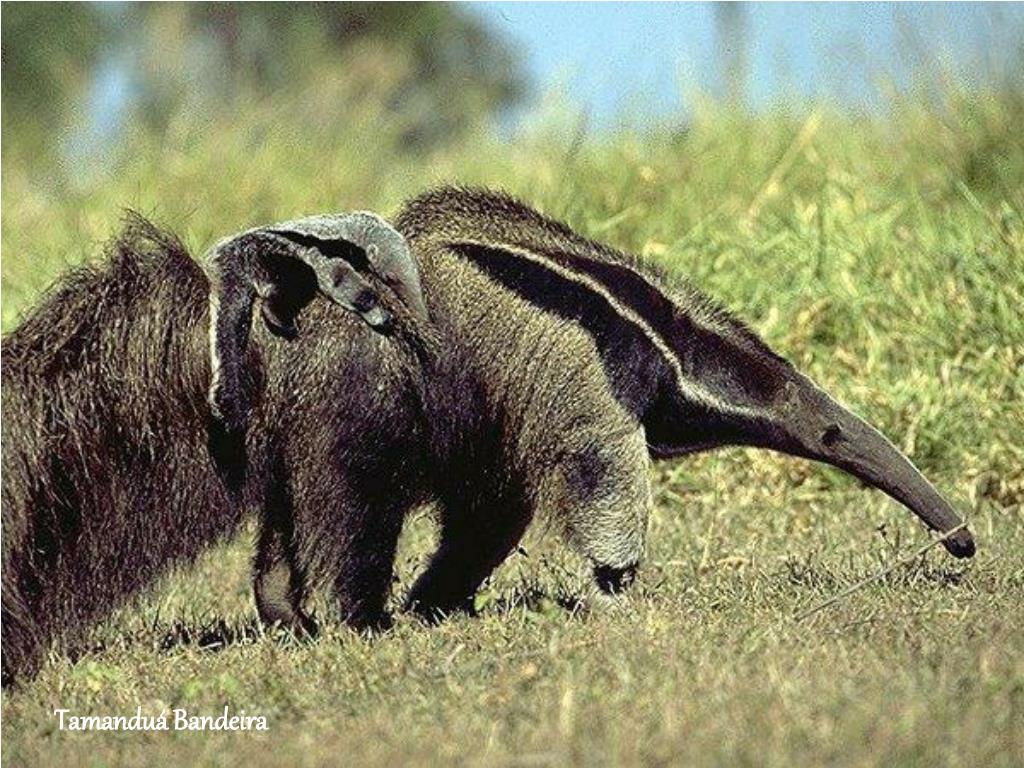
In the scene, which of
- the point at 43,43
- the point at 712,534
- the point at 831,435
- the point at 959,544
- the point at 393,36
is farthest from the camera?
the point at 393,36

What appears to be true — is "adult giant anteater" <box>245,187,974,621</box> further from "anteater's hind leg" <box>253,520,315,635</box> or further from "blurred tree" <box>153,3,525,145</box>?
"blurred tree" <box>153,3,525,145</box>

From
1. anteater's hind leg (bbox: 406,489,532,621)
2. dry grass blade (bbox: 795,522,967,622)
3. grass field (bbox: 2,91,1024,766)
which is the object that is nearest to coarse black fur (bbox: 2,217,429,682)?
grass field (bbox: 2,91,1024,766)

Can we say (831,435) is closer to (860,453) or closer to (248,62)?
(860,453)

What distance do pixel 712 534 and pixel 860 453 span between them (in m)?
1.40

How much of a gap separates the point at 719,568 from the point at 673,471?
2.08 metres

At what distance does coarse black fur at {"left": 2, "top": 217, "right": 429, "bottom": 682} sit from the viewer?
16.6ft

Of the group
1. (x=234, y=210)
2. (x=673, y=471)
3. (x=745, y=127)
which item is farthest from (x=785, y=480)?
(x=234, y=210)

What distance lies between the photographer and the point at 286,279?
5.46m

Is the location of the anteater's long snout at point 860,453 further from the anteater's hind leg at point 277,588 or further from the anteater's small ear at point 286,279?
the anteater's hind leg at point 277,588

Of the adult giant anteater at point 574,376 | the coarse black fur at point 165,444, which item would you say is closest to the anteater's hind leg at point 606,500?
the adult giant anteater at point 574,376

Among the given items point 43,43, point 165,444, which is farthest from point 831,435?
point 43,43

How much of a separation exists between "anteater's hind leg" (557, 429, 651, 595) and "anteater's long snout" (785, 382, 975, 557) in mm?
782

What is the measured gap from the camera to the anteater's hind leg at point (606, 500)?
5.81 meters

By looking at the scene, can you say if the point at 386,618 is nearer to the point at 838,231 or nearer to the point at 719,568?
the point at 719,568
